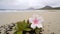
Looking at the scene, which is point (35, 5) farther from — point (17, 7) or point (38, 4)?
Result: point (17, 7)

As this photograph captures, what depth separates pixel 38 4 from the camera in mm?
2098

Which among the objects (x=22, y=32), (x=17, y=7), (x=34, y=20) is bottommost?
(x=22, y=32)

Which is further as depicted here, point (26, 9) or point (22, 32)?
point (26, 9)

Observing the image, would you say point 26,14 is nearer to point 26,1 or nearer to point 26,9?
point 26,9

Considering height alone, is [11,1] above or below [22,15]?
above

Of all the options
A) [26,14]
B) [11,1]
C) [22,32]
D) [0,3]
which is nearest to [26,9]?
[26,14]

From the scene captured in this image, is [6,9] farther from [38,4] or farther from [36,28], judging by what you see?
[36,28]

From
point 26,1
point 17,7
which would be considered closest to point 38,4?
point 26,1

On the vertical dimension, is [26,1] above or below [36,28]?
above

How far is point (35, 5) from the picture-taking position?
6.89 feet

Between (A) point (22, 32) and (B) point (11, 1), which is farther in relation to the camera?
(B) point (11, 1)

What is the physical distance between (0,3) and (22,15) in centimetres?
45

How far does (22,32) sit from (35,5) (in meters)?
1.01

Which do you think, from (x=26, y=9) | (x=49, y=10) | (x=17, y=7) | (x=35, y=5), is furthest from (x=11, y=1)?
(x=49, y=10)
